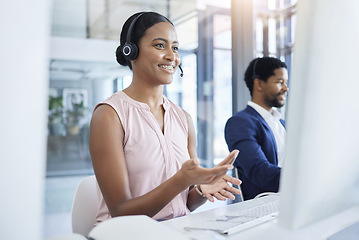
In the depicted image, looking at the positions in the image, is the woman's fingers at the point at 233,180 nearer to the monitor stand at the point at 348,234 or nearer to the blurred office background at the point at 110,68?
the monitor stand at the point at 348,234

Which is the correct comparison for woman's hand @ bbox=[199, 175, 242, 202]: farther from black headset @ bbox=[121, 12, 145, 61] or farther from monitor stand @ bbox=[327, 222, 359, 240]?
black headset @ bbox=[121, 12, 145, 61]

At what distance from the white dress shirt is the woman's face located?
99cm

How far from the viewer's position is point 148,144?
121cm

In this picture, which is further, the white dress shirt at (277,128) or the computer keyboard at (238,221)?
the white dress shirt at (277,128)

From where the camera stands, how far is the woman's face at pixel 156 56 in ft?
4.31

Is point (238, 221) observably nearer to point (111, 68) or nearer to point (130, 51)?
point (130, 51)

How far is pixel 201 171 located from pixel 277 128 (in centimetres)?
139

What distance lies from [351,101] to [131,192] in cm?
81

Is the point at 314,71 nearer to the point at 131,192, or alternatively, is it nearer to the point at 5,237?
the point at 5,237

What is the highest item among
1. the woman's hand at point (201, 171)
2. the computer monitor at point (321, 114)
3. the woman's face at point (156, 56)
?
the woman's face at point (156, 56)

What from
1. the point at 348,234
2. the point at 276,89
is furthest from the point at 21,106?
the point at 276,89

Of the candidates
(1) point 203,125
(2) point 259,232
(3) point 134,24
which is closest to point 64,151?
(1) point 203,125

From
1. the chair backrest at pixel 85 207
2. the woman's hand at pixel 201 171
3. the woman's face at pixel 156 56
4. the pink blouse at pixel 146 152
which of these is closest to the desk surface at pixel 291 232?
the woman's hand at pixel 201 171

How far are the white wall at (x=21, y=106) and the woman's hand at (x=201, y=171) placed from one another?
52cm
